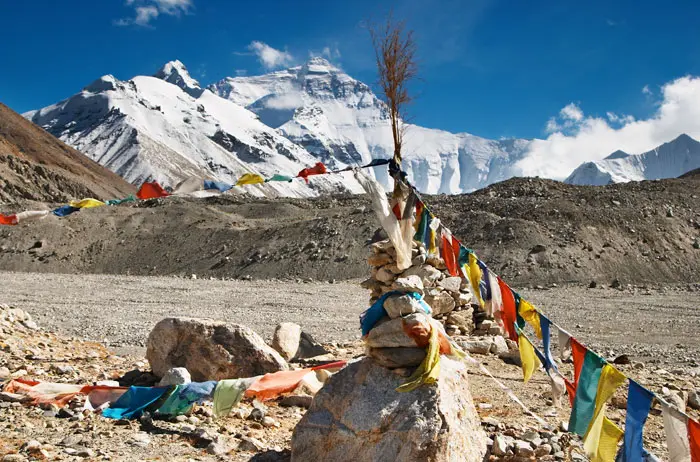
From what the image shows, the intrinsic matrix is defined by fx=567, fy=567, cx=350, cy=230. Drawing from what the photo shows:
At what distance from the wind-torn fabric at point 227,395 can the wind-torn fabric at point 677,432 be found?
4498mm

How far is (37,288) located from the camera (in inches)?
972

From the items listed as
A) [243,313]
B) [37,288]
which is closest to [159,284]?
[37,288]

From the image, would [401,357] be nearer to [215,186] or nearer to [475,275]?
[475,275]

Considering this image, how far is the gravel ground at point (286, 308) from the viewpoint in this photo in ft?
46.6

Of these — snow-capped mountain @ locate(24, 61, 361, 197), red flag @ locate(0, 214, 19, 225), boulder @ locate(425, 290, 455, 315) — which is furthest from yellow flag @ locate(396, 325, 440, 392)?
snow-capped mountain @ locate(24, 61, 361, 197)

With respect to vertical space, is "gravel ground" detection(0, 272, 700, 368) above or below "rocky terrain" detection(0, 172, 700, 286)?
below

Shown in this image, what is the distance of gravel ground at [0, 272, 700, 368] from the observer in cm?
1420

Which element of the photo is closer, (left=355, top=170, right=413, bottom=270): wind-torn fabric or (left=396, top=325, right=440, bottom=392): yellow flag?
(left=396, top=325, right=440, bottom=392): yellow flag

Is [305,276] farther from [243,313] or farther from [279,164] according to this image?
[279,164]

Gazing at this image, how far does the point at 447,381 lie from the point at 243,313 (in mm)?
14733

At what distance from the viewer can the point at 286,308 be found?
2044 cm

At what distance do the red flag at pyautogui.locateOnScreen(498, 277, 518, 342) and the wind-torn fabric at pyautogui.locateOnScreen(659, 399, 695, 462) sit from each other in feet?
9.38

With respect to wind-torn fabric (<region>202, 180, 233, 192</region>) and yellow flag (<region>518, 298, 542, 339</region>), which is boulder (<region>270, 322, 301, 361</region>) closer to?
wind-torn fabric (<region>202, 180, 233, 192</region>)

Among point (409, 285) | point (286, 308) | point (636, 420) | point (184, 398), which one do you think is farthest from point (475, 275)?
point (286, 308)
